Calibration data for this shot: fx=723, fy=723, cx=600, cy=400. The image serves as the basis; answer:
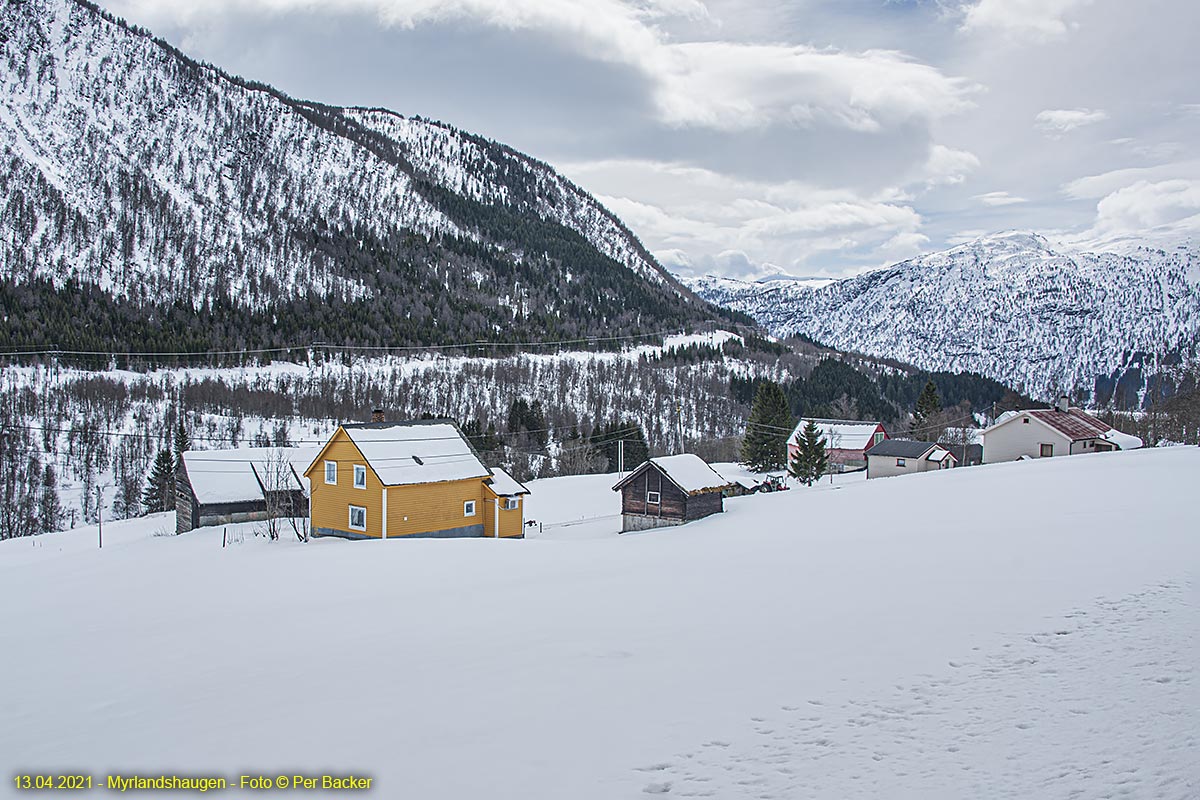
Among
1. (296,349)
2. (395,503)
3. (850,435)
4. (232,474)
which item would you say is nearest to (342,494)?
(395,503)

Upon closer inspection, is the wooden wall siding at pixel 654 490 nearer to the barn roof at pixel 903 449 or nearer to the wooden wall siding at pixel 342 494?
the wooden wall siding at pixel 342 494

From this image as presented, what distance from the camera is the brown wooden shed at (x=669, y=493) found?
3519 cm

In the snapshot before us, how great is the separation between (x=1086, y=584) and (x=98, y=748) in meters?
13.7

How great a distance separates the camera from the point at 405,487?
97.9 feet

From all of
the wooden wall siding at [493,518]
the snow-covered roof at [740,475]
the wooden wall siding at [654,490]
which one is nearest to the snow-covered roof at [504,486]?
the wooden wall siding at [493,518]

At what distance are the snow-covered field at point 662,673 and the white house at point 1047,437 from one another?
37736mm

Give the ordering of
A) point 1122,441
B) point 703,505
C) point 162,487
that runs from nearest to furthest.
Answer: point 703,505 < point 1122,441 < point 162,487

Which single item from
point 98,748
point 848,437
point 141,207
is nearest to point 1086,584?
point 98,748

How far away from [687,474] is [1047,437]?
3174 cm

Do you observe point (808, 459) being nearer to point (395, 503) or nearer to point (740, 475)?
point (740, 475)

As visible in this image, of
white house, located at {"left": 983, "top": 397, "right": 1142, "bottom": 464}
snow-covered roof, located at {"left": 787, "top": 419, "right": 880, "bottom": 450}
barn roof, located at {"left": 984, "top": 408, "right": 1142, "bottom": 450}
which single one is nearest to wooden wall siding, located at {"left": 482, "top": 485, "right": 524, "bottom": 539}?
white house, located at {"left": 983, "top": 397, "right": 1142, "bottom": 464}

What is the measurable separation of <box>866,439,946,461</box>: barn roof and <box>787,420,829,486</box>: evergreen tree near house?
14.1 ft

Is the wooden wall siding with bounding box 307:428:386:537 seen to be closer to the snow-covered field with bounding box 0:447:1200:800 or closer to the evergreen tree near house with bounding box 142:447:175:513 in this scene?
the snow-covered field with bounding box 0:447:1200:800

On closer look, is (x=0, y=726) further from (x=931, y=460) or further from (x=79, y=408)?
(x=79, y=408)
